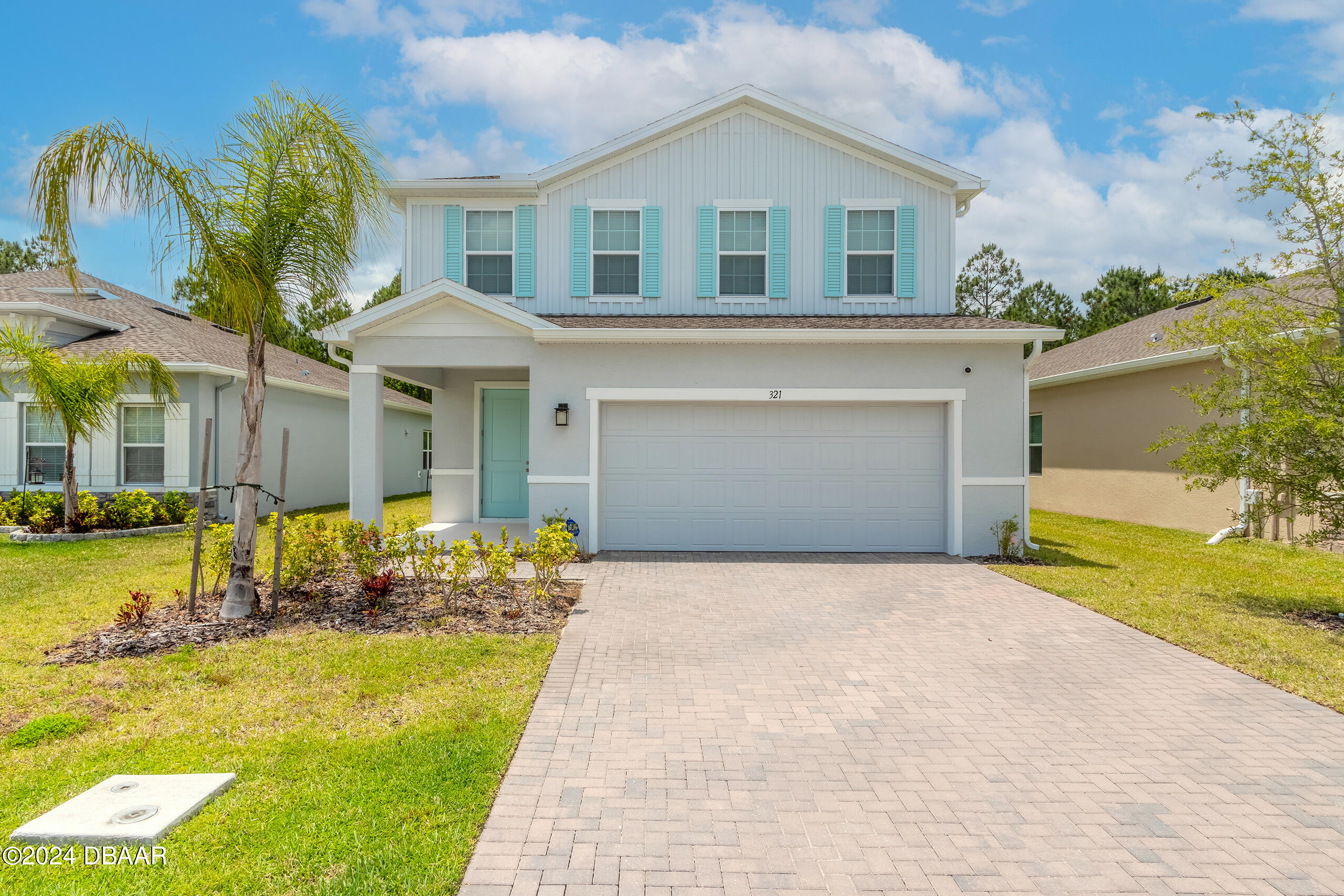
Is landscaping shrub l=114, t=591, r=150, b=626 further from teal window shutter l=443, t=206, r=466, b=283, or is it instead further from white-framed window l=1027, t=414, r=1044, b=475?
white-framed window l=1027, t=414, r=1044, b=475

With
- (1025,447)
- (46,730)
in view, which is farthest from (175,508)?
(1025,447)

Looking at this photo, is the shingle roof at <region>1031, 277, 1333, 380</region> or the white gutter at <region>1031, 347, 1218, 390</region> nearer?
the white gutter at <region>1031, 347, 1218, 390</region>

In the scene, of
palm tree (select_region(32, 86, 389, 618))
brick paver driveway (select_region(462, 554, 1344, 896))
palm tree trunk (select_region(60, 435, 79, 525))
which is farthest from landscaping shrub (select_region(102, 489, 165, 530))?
brick paver driveway (select_region(462, 554, 1344, 896))

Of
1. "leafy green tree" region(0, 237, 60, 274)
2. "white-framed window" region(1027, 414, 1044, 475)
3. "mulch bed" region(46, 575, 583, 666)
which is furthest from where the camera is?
"leafy green tree" region(0, 237, 60, 274)

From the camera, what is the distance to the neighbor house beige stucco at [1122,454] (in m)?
12.8

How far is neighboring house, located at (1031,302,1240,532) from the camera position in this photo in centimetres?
1280

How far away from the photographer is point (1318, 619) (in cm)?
695

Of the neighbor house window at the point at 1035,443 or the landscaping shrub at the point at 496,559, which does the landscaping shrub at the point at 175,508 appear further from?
the neighbor house window at the point at 1035,443

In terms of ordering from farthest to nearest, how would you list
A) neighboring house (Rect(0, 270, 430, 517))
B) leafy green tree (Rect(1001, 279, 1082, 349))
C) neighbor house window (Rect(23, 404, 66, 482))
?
leafy green tree (Rect(1001, 279, 1082, 349)) → neighbor house window (Rect(23, 404, 66, 482)) → neighboring house (Rect(0, 270, 430, 517))

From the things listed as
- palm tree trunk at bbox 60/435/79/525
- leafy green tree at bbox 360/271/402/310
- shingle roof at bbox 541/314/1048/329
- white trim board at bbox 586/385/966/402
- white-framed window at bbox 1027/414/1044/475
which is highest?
leafy green tree at bbox 360/271/402/310

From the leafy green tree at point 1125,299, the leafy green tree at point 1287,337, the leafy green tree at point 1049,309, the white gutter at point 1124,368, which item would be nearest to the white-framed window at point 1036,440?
the white gutter at point 1124,368

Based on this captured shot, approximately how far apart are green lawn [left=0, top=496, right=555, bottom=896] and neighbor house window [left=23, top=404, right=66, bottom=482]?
366 inches

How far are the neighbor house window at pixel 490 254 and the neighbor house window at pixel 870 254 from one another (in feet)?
19.3

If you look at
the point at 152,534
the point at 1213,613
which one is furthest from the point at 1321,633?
the point at 152,534
